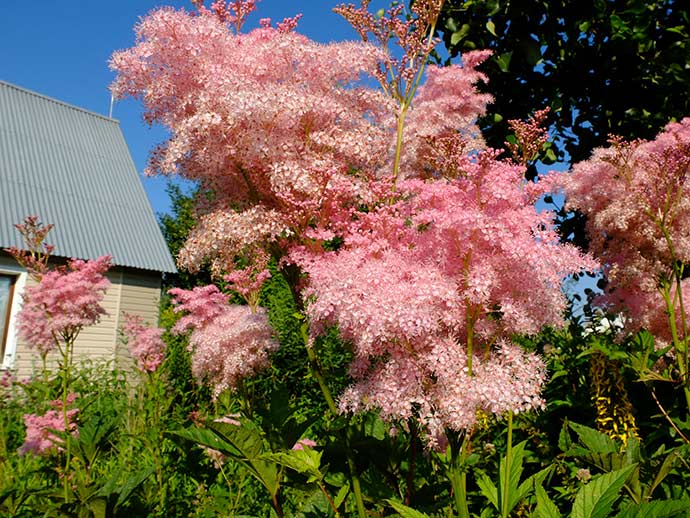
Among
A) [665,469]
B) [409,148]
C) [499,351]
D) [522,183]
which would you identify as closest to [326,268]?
[499,351]

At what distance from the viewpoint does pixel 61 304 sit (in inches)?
128

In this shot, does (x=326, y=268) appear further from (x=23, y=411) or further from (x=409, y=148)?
(x=23, y=411)

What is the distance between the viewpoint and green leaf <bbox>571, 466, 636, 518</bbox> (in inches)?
49.8

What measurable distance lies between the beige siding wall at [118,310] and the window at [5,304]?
0.94 metres

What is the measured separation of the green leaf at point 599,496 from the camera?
1.27 metres

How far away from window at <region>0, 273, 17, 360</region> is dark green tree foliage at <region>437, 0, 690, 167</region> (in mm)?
9682

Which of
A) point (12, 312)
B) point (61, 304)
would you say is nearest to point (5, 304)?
point (12, 312)

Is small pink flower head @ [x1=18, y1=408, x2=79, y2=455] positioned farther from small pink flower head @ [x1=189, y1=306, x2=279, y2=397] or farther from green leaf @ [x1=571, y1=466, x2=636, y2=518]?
green leaf @ [x1=571, y1=466, x2=636, y2=518]

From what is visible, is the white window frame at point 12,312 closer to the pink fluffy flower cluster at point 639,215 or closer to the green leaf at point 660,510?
the pink fluffy flower cluster at point 639,215

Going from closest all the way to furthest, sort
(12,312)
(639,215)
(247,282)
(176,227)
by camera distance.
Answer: (639,215) → (247,282) → (12,312) → (176,227)

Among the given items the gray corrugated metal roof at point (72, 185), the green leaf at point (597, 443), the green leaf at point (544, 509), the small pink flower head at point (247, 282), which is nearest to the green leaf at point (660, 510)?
the green leaf at point (544, 509)

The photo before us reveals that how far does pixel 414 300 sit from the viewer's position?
1445mm

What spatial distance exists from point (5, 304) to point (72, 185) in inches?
137

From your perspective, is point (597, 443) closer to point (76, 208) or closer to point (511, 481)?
point (511, 481)
